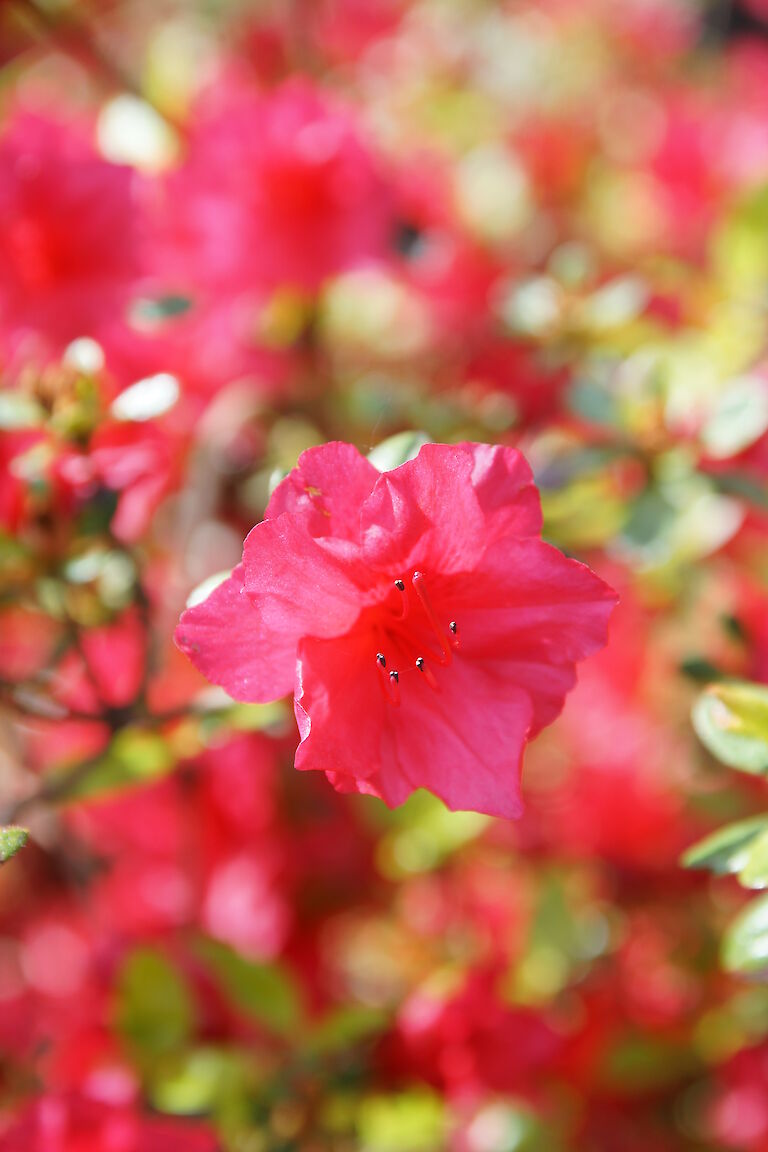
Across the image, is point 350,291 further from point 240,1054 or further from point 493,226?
point 240,1054

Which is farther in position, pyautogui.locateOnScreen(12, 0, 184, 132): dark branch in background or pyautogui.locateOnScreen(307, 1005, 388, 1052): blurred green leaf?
pyautogui.locateOnScreen(12, 0, 184, 132): dark branch in background

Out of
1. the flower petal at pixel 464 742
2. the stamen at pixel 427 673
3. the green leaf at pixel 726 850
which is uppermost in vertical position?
the stamen at pixel 427 673

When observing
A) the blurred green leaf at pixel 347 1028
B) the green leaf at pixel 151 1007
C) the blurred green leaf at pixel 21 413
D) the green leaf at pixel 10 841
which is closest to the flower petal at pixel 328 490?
the green leaf at pixel 10 841

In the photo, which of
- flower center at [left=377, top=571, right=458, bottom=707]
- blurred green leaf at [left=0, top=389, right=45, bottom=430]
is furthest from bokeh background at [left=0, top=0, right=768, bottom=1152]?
flower center at [left=377, top=571, right=458, bottom=707]

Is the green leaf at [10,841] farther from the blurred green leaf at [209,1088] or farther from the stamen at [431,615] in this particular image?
the blurred green leaf at [209,1088]

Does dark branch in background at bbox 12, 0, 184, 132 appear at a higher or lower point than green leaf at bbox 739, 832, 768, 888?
higher

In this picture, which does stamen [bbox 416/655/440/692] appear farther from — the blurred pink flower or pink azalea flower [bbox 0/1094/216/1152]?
the blurred pink flower

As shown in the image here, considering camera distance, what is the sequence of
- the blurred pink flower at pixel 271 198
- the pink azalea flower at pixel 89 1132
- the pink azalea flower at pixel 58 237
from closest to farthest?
the pink azalea flower at pixel 89 1132 → the pink azalea flower at pixel 58 237 → the blurred pink flower at pixel 271 198

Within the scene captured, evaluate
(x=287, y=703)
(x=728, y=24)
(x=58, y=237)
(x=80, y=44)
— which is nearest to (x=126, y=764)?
(x=287, y=703)
